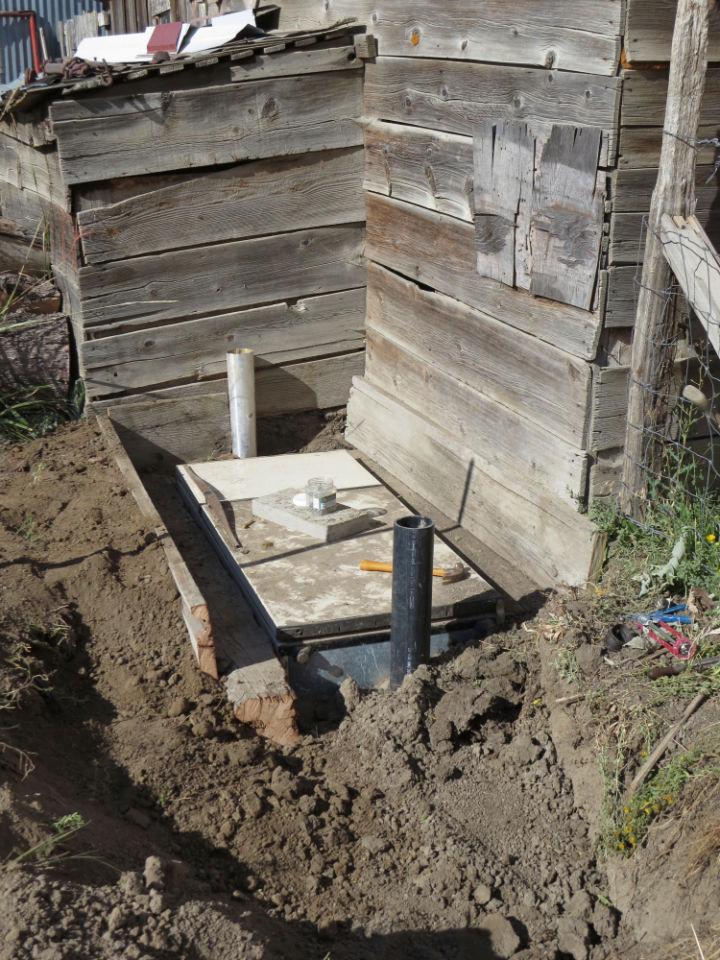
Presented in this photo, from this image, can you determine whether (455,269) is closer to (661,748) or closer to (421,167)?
(421,167)

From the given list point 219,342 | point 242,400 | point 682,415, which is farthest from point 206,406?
point 682,415

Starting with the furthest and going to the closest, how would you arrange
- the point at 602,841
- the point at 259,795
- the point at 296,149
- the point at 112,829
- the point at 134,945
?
the point at 296,149, the point at 259,795, the point at 602,841, the point at 112,829, the point at 134,945

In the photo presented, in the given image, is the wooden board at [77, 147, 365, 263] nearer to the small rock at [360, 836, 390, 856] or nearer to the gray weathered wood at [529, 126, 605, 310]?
the gray weathered wood at [529, 126, 605, 310]

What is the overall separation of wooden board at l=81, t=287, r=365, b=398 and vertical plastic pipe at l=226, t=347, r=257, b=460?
16 centimetres

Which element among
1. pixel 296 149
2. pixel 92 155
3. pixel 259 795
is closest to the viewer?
pixel 259 795

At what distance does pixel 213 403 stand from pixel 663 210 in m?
3.18

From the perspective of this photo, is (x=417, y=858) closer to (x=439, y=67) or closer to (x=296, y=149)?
(x=439, y=67)

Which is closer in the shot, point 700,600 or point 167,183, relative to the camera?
point 700,600

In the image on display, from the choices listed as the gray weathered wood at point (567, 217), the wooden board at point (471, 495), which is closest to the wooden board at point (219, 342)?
the wooden board at point (471, 495)

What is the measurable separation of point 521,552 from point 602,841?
175 cm

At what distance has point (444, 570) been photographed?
469 cm

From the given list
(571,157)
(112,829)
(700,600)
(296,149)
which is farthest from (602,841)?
(296,149)

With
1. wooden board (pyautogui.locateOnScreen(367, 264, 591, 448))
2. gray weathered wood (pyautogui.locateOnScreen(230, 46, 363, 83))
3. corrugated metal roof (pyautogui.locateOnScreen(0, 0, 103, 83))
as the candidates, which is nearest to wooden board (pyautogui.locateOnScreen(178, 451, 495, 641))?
wooden board (pyautogui.locateOnScreen(367, 264, 591, 448))

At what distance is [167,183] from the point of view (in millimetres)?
5871
